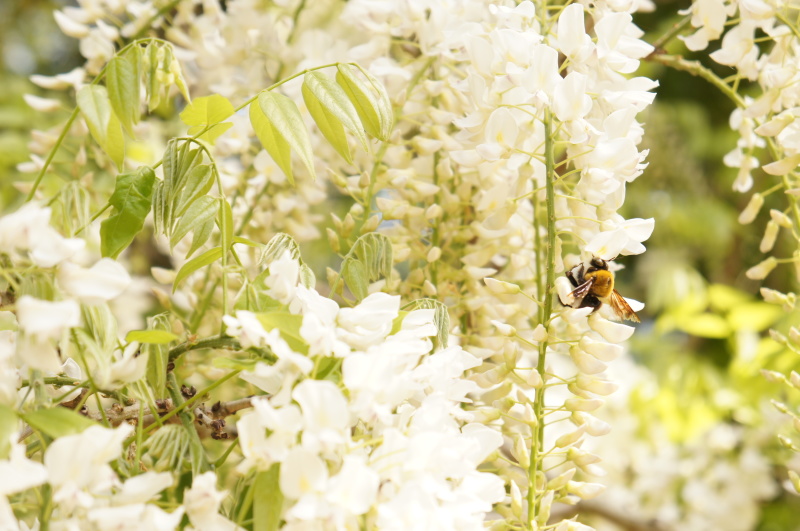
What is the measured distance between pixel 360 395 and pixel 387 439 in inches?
1.1

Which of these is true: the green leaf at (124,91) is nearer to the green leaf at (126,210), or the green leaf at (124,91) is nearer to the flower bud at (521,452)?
the green leaf at (126,210)

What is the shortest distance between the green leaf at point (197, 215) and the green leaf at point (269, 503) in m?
0.19

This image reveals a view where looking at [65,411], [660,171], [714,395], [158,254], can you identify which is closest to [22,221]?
[65,411]

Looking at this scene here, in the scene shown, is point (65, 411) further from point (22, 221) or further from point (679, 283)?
point (679, 283)

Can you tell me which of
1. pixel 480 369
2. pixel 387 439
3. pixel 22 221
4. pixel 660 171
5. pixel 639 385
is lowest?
pixel 639 385

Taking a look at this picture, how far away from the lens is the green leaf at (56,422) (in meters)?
0.41

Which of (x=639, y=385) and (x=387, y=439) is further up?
(x=387, y=439)

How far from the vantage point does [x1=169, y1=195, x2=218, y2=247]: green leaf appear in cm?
55

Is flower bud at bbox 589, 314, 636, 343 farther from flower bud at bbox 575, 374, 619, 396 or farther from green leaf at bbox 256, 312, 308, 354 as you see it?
green leaf at bbox 256, 312, 308, 354

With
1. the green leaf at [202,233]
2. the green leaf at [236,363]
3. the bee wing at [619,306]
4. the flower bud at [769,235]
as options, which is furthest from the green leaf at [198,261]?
the flower bud at [769,235]

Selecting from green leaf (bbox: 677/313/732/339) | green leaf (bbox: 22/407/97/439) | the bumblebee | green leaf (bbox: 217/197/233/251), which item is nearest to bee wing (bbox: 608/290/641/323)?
the bumblebee

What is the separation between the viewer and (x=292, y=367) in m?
0.43

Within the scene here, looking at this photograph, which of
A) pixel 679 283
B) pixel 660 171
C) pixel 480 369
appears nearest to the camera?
pixel 480 369

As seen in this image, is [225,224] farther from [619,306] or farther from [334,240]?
[619,306]
